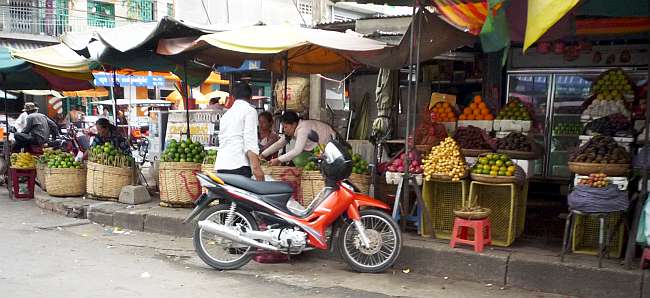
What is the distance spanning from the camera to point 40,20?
86.6 ft

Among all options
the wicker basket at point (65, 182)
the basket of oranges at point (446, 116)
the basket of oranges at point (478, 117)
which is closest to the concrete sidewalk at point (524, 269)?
the basket of oranges at point (478, 117)

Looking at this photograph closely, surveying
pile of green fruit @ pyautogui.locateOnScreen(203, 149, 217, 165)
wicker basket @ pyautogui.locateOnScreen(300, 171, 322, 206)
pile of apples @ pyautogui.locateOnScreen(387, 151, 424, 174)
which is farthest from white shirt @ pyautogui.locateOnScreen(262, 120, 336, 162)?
pile of apples @ pyautogui.locateOnScreen(387, 151, 424, 174)

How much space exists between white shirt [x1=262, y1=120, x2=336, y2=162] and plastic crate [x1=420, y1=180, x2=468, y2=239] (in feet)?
4.55

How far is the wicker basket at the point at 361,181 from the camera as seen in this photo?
22.0 feet

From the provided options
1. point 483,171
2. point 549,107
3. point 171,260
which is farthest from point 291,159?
point 549,107

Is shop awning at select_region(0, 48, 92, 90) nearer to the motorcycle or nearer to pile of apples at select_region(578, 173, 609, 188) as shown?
the motorcycle

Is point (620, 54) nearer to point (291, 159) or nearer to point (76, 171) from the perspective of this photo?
point (291, 159)

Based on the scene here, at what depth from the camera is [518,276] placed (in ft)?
17.1

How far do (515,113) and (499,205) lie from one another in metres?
1.78

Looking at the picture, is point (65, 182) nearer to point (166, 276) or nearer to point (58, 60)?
point (58, 60)

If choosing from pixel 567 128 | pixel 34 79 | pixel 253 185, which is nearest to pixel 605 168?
pixel 253 185

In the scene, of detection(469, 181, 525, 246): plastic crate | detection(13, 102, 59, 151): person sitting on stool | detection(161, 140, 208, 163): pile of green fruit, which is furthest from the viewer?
detection(13, 102, 59, 151): person sitting on stool

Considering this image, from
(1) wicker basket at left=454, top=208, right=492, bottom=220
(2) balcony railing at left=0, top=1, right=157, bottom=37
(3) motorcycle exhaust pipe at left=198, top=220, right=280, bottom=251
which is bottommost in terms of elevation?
(3) motorcycle exhaust pipe at left=198, top=220, right=280, bottom=251

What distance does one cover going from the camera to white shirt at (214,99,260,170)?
A: 5930 mm
